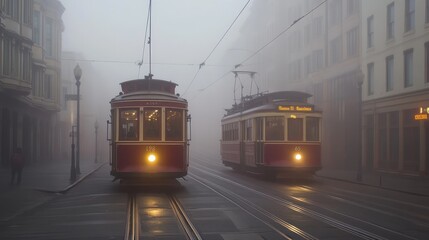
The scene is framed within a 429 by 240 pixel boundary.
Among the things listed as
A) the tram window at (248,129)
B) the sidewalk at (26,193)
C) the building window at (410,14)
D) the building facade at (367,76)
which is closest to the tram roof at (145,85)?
the sidewalk at (26,193)

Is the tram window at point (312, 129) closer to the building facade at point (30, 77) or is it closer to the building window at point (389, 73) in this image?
the building window at point (389, 73)

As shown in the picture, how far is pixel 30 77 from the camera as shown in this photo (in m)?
37.0

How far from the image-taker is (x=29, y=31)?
3625 centimetres

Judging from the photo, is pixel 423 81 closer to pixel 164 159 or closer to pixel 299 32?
pixel 164 159

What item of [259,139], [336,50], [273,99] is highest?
[336,50]

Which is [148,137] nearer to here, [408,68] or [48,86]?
[408,68]

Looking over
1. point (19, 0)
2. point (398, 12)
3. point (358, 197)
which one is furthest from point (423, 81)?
point (19, 0)

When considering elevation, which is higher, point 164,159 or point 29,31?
point 29,31

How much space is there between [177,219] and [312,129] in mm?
13419

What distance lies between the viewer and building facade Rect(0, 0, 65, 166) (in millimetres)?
32125

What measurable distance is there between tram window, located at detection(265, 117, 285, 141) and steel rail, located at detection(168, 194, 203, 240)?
8848mm

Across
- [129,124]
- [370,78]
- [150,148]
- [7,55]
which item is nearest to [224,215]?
[150,148]

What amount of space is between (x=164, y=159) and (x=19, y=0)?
1918 centimetres

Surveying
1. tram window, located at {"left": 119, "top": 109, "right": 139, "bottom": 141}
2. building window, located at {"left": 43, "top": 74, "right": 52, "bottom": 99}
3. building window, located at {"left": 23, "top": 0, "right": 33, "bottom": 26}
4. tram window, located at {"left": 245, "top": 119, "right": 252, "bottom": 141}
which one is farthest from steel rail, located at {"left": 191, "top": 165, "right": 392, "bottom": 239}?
building window, located at {"left": 43, "top": 74, "right": 52, "bottom": 99}
